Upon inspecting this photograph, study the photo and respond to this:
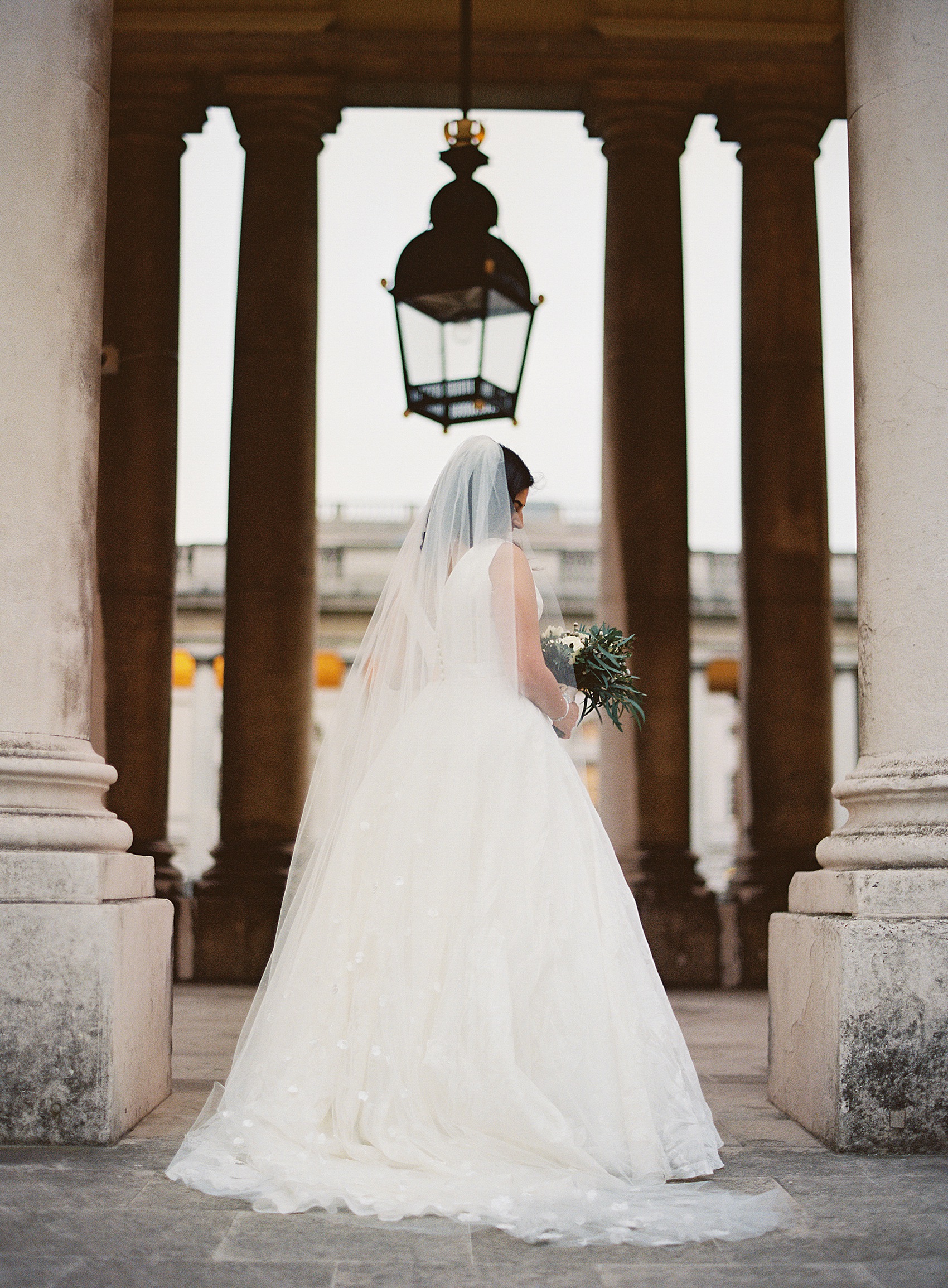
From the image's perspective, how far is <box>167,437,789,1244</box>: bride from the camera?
941cm

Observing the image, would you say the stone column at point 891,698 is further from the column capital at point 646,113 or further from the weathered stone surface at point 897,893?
the column capital at point 646,113

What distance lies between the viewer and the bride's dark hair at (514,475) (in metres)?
12.0

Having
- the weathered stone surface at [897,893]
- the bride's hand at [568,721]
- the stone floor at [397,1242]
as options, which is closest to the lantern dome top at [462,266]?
the bride's hand at [568,721]

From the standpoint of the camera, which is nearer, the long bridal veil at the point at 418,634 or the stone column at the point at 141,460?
the long bridal veil at the point at 418,634

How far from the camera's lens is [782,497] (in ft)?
87.7

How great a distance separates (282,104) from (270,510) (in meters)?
Result: 7.53

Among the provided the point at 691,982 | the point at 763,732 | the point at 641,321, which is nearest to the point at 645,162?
the point at 641,321

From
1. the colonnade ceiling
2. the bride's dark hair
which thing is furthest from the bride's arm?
the colonnade ceiling

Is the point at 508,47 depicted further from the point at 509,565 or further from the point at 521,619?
the point at 521,619

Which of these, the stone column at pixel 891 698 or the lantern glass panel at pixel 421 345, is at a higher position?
the lantern glass panel at pixel 421 345

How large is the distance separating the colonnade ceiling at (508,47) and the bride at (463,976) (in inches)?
658

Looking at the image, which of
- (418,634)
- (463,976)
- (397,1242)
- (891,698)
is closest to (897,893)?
(891,698)

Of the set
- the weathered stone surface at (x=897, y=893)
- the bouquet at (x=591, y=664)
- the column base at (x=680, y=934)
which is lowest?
the column base at (x=680, y=934)

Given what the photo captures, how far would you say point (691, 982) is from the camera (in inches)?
985
